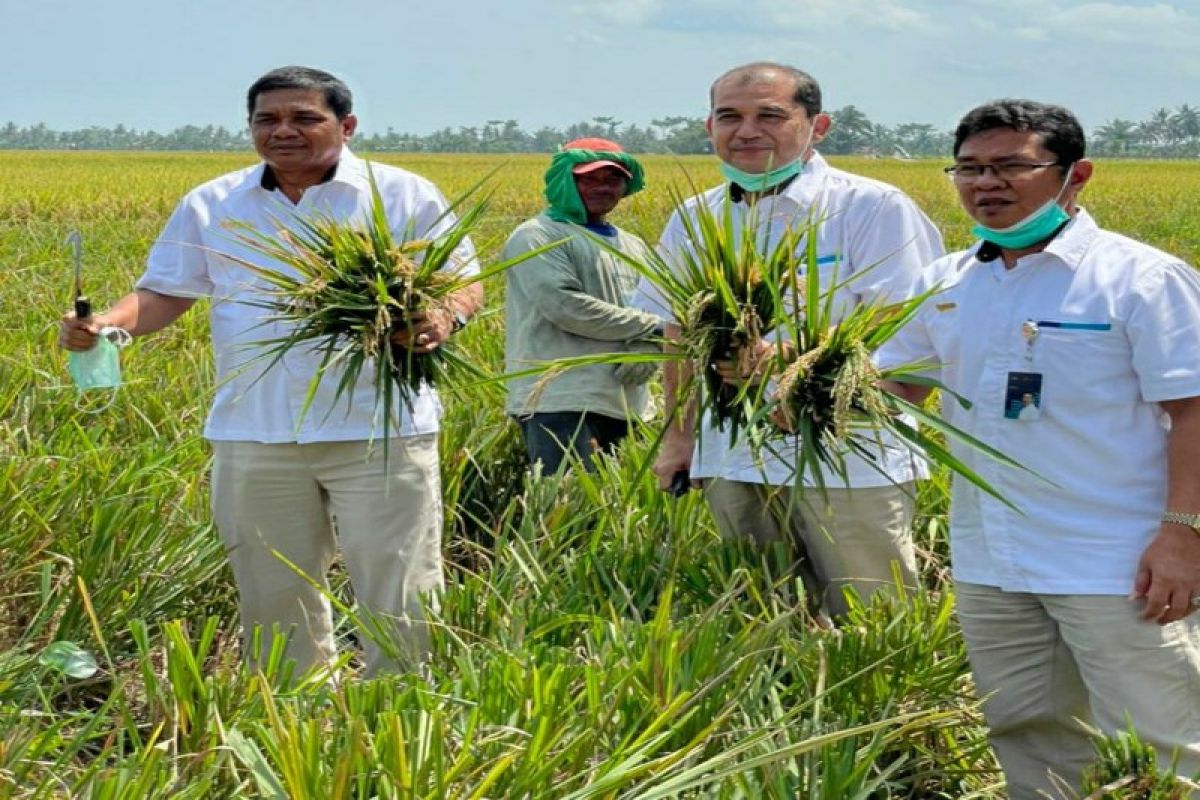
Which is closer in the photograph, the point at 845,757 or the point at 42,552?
the point at 845,757

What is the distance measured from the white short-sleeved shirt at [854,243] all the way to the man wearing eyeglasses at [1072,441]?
0.40 m

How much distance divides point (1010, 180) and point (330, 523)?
5.51 ft

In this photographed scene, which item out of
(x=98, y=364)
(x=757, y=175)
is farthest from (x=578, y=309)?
(x=98, y=364)

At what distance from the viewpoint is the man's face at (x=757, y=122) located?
3.06m

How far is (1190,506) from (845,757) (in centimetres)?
66

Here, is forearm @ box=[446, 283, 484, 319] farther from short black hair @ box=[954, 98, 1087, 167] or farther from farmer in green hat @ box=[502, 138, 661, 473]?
farmer in green hat @ box=[502, 138, 661, 473]

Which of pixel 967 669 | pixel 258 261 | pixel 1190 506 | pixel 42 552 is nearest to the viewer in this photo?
pixel 1190 506

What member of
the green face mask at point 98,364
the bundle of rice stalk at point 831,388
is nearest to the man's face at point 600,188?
the green face mask at point 98,364

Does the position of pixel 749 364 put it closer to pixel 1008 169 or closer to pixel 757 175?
pixel 1008 169

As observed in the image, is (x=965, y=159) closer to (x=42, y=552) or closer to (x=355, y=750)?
(x=355, y=750)

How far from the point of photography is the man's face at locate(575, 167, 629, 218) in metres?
4.10

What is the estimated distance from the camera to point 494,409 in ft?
15.9

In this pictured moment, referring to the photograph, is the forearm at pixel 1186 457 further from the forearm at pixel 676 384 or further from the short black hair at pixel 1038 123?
the forearm at pixel 676 384

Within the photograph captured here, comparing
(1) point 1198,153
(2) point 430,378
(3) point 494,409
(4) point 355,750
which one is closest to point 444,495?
(3) point 494,409
